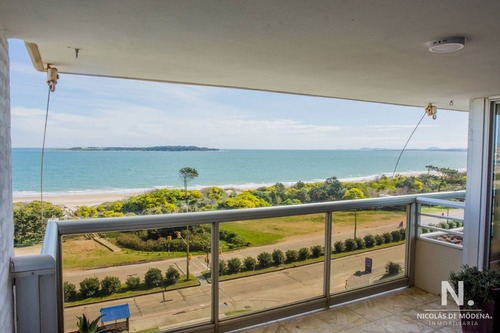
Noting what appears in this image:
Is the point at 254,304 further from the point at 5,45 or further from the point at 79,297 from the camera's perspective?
the point at 5,45

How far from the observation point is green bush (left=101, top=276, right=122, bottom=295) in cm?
252

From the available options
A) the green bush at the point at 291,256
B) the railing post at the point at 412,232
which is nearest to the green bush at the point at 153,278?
the green bush at the point at 291,256

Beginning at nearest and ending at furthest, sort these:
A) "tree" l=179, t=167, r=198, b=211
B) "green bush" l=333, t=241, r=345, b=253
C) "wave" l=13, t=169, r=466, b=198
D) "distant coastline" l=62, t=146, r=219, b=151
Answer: "green bush" l=333, t=241, r=345, b=253 → "wave" l=13, t=169, r=466, b=198 → "tree" l=179, t=167, r=198, b=211 → "distant coastline" l=62, t=146, r=219, b=151

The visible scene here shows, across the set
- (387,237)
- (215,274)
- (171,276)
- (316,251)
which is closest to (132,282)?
(171,276)

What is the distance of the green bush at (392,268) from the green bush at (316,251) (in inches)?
42.1

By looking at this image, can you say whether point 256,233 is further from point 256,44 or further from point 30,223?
point 30,223

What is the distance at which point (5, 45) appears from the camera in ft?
5.65

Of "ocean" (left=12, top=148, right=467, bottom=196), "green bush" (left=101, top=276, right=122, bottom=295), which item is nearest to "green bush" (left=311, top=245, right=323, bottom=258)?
"green bush" (left=101, top=276, right=122, bottom=295)

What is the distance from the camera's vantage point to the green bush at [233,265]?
3033mm

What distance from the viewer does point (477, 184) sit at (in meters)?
3.57

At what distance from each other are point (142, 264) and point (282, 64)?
1.92m

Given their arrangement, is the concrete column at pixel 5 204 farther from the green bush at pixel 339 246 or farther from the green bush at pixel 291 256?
the green bush at pixel 339 246

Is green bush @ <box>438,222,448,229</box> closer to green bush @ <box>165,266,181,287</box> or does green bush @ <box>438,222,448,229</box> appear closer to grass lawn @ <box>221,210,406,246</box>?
grass lawn @ <box>221,210,406,246</box>

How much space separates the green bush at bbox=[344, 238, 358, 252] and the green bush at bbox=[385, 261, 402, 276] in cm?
56
